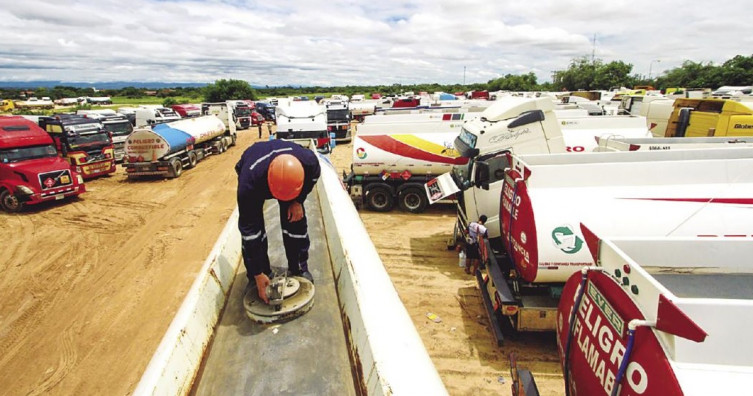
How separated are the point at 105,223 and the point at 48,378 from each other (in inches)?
287

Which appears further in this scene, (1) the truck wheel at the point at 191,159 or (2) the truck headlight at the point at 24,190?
(1) the truck wheel at the point at 191,159

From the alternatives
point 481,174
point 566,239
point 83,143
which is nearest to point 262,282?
point 566,239

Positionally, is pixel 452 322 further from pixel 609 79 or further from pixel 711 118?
pixel 609 79

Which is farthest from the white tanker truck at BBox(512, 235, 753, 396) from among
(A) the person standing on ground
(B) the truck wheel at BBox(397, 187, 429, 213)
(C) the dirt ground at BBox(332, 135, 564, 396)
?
(B) the truck wheel at BBox(397, 187, 429, 213)

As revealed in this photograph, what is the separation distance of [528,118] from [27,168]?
46.8 ft

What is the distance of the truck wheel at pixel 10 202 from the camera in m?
11.7

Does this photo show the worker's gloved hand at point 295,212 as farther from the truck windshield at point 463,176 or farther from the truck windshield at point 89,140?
the truck windshield at point 89,140

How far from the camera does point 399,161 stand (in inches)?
434

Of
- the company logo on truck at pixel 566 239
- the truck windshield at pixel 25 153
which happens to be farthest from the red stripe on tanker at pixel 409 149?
the truck windshield at pixel 25 153

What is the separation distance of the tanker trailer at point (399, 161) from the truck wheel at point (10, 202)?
Answer: 1022 centimetres

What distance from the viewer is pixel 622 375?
7.73 ft

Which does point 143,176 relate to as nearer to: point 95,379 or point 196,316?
point 95,379

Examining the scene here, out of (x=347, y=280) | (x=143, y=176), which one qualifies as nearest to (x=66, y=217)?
(x=143, y=176)

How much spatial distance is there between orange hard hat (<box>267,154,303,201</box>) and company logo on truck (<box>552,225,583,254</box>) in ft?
10.8
